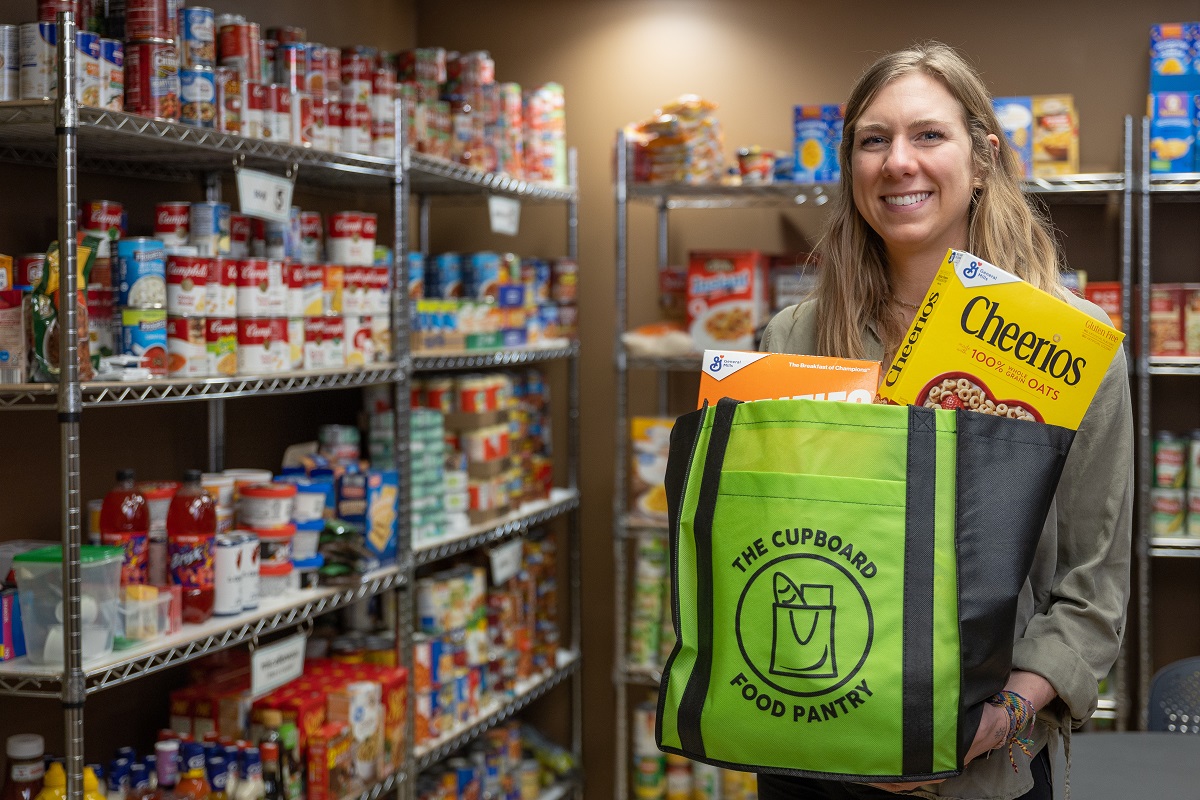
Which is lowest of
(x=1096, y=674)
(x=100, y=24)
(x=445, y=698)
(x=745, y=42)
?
(x=445, y=698)

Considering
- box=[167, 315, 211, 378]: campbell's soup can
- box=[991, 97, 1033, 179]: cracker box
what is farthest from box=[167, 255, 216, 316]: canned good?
box=[991, 97, 1033, 179]: cracker box

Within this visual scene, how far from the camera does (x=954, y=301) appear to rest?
4.41 feet

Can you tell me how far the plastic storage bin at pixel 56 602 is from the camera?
2.01 meters

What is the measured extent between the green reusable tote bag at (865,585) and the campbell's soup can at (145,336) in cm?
131

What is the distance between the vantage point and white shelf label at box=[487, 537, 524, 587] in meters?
3.57

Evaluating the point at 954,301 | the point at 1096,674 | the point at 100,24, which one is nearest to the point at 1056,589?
the point at 1096,674

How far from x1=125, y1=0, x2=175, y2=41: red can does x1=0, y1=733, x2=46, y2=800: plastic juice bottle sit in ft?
4.24

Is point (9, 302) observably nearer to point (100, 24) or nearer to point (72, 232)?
point (72, 232)

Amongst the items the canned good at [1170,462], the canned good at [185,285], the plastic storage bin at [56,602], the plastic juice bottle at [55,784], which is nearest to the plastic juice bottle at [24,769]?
the plastic juice bottle at [55,784]

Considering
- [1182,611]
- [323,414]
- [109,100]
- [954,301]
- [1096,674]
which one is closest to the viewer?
[954,301]

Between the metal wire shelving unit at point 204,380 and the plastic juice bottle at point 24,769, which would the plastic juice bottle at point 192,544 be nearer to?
the metal wire shelving unit at point 204,380

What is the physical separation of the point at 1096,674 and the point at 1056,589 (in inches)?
4.4

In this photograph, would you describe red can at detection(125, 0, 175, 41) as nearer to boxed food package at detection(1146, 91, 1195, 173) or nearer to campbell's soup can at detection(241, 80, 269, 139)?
campbell's soup can at detection(241, 80, 269, 139)

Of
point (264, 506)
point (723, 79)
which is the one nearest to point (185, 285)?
point (264, 506)
